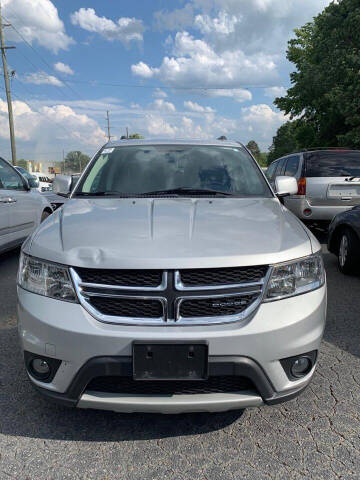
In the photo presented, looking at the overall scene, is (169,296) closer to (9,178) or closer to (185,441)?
(185,441)

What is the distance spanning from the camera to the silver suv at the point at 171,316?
1.77 meters

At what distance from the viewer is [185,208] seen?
8.51ft

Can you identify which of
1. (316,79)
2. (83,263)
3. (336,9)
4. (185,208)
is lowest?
(83,263)

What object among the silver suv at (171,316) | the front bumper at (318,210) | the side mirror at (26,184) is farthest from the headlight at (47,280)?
the front bumper at (318,210)

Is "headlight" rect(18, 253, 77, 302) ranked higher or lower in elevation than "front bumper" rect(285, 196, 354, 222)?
higher

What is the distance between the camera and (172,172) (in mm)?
3281

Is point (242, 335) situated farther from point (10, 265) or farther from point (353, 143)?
point (353, 143)

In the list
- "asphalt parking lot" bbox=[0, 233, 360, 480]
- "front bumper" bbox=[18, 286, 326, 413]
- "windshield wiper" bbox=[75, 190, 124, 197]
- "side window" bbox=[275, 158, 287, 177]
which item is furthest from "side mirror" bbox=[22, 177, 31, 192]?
"side window" bbox=[275, 158, 287, 177]

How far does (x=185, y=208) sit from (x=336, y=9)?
64.6ft

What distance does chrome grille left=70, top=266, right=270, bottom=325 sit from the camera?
1.83 metres

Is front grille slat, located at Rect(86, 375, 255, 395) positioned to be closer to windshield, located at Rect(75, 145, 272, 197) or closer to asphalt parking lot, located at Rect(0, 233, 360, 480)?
asphalt parking lot, located at Rect(0, 233, 360, 480)

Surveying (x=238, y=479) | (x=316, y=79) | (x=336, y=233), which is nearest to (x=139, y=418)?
(x=238, y=479)

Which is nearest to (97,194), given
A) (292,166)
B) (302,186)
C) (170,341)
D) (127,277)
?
(127,277)

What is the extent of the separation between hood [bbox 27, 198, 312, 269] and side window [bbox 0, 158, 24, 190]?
3.30 metres
